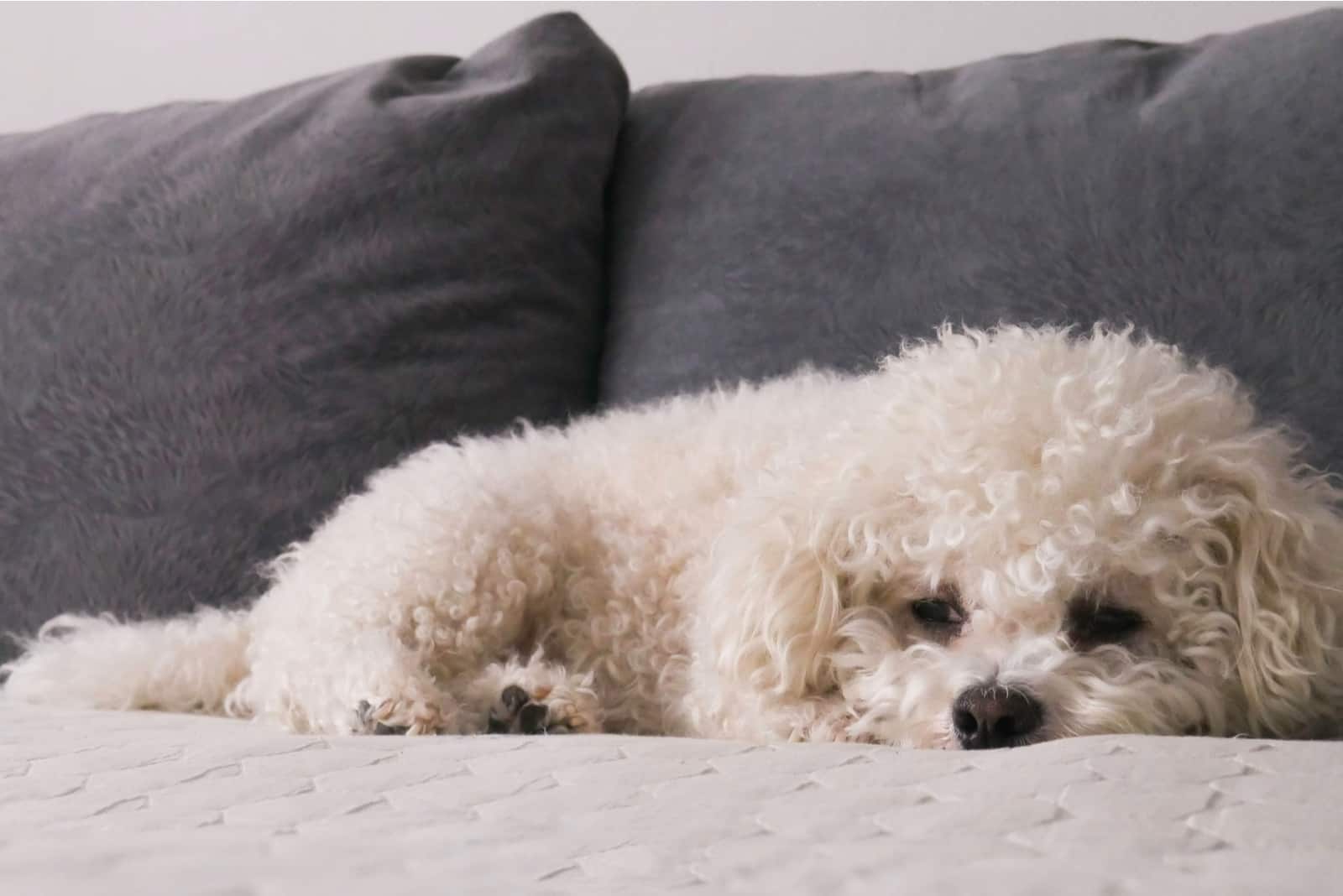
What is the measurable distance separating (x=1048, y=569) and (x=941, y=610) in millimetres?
161

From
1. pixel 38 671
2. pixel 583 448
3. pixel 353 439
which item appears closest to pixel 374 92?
pixel 353 439

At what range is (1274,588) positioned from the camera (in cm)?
144

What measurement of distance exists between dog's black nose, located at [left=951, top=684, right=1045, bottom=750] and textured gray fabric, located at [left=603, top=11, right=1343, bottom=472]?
64cm

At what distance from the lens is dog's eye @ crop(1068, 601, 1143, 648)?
4.80ft

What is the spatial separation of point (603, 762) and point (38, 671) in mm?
958

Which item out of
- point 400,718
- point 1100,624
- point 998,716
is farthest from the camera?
point 400,718

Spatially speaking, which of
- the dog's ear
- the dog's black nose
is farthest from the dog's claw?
the dog's ear

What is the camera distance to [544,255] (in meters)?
2.27

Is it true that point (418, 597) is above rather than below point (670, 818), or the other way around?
below

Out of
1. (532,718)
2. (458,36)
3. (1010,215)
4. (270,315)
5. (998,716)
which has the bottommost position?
(532,718)

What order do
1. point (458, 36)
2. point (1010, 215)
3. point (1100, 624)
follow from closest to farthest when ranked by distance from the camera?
point (1100, 624) → point (1010, 215) → point (458, 36)

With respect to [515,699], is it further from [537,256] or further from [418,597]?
[537,256]

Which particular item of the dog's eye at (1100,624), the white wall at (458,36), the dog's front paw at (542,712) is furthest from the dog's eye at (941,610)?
the white wall at (458,36)

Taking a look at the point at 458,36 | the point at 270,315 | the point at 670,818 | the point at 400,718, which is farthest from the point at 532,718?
the point at 458,36
